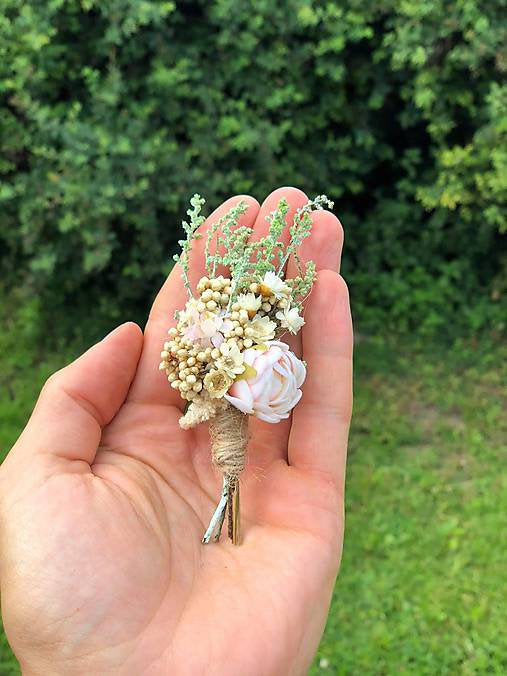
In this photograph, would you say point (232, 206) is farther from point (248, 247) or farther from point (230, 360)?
point (230, 360)

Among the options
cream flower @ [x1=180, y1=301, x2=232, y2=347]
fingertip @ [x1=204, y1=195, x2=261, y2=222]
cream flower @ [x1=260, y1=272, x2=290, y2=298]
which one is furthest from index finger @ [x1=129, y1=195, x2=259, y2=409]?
cream flower @ [x1=260, y1=272, x2=290, y2=298]

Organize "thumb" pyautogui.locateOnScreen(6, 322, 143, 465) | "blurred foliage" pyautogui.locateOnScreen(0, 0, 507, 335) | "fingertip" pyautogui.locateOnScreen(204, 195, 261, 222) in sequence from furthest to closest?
"blurred foliage" pyautogui.locateOnScreen(0, 0, 507, 335)
"fingertip" pyautogui.locateOnScreen(204, 195, 261, 222)
"thumb" pyautogui.locateOnScreen(6, 322, 143, 465)

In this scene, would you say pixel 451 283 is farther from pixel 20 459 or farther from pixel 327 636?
pixel 20 459

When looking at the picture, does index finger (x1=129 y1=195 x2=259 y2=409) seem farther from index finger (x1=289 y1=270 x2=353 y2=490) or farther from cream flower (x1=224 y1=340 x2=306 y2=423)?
index finger (x1=289 y1=270 x2=353 y2=490)

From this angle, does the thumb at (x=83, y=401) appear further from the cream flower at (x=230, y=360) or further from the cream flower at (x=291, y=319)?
the cream flower at (x=291, y=319)

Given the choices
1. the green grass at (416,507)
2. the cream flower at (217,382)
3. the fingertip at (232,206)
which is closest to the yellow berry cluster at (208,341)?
the cream flower at (217,382)

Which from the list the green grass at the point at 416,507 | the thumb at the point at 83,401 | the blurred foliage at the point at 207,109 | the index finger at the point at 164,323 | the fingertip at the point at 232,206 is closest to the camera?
the thumb at the point at 83,401

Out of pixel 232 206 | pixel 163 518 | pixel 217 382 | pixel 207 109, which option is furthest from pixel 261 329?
pixel 207 109
